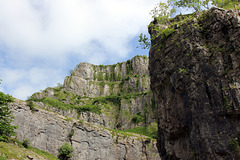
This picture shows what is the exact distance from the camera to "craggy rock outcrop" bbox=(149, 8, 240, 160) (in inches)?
569

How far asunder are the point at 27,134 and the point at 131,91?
6190 centimetres

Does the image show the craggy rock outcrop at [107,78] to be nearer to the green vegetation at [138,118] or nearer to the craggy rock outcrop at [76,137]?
the green vegetation at [138,118]

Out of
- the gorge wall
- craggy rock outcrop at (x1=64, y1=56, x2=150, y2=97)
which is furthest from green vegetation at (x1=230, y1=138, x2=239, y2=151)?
craggy rock outcrop at (x1=64, y1=56, x2=150, y2=97)

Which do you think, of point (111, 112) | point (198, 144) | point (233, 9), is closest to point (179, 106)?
point (198, 144)

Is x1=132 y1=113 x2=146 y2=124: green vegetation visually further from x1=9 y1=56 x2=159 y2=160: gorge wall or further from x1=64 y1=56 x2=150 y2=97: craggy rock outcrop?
x1=64 y1=56 x2=150 y2=97: craggy rock outcrop

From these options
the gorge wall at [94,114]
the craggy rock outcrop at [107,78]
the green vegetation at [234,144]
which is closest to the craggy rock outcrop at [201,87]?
the green vegetation at [234,144]

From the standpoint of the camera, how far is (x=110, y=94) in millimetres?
103625

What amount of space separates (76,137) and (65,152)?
19.0ft

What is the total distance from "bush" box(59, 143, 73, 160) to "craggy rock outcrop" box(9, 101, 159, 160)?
1075 mm

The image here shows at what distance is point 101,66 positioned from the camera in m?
125

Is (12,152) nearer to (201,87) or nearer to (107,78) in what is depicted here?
(201,87)

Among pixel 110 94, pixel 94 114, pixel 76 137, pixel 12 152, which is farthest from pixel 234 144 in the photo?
pixel 110 94

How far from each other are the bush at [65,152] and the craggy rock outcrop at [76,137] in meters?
1.07

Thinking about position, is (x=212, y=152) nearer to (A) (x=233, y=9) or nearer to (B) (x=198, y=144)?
(B) (x=198, y=144)
